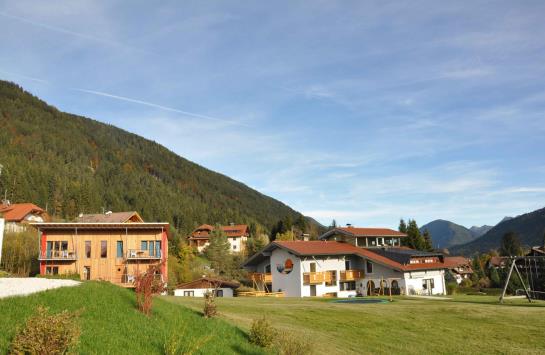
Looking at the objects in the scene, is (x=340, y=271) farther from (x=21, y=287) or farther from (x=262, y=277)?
(x=21, y=287)

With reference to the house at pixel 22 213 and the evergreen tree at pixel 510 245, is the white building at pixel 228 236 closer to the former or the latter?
the house at pixel 22 213

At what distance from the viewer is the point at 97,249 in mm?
50031

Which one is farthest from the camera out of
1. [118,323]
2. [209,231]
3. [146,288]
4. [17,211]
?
[209,231]

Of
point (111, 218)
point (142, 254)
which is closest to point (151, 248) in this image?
point (142, 254)

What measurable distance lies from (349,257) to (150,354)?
49042 mm

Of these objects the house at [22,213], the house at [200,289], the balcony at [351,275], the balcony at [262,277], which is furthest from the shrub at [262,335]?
the house at [22,213]

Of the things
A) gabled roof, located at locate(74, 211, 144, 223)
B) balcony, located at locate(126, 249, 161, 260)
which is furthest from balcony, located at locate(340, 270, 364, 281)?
gabled roof, located at locate(74, 211, 144, 223)

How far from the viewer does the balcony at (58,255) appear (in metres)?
48.3

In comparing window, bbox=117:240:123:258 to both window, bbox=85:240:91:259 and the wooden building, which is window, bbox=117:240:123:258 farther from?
window, bbox=85:240:91:259

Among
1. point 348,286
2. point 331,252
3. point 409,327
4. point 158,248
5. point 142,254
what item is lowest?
point 409,327

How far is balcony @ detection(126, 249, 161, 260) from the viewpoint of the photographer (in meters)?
49.8

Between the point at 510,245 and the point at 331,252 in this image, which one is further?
the point at 510,245

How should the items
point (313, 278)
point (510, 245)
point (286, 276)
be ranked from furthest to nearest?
1. point (510, 245)
2. point (286, 276)
3. point (313, 278)

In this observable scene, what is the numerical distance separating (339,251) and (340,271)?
2.60 m
